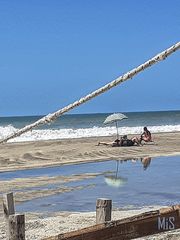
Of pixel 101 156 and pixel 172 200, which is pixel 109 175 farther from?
pixel 101 156

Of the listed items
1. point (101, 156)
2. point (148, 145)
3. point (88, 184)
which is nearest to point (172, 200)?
point (88, 184)

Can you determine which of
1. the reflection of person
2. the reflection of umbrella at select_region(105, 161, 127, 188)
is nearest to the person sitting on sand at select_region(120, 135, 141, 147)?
the reflection of person

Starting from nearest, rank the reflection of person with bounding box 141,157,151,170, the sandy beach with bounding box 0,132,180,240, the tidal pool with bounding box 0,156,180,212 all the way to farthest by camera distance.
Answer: the sandy beach with bounding box 0,132,180,240
the tidal pool with bounding box 0,156,180,212
the reflection of person with bounding box 141,157,151,170

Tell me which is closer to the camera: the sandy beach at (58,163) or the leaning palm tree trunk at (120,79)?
the leaning palm tree trunk at (120,79)

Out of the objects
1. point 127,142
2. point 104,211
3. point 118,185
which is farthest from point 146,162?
point 104,211

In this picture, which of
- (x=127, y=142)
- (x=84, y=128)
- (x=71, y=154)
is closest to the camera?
(x=71, y=154)

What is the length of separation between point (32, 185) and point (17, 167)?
6029mm

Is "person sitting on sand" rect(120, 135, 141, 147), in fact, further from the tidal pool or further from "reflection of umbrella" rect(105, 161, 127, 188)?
"reflection of umbrella" rect(105, 161, 127, 188)

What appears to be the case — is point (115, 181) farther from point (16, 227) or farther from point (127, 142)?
point (127, 142)

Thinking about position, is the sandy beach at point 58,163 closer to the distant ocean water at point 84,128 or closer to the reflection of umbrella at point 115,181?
the reflection of umbrella at point 115,181

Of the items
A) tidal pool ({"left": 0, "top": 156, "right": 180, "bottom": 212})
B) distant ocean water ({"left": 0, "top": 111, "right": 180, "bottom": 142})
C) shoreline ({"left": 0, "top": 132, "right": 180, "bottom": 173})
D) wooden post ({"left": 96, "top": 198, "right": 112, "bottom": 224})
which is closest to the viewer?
wooden post ({"left": 96, "top": 198, "right": 112, "bottom": 224})

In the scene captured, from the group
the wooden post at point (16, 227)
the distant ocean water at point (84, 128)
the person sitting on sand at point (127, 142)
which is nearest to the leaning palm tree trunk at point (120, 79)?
the wooden post at point (16, 227)

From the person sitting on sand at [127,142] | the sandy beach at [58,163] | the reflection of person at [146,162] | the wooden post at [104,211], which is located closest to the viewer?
the wooden post at [104,211]

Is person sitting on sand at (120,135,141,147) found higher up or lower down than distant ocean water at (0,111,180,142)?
lower down
